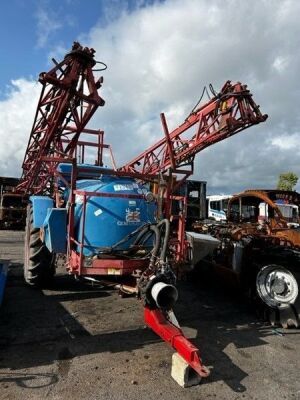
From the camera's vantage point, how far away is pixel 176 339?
170 inches

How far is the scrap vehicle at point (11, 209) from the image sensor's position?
18.2 meters

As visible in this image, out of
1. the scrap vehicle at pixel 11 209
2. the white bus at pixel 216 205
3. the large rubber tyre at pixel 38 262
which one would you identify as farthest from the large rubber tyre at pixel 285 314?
the white bus at pixel 216 205

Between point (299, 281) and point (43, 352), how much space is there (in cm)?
367

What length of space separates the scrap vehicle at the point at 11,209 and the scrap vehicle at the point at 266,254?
11.8 metres

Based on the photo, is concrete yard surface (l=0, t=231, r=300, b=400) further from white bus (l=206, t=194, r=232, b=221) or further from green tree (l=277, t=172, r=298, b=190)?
green tree (l=277, t=172, r=298, b=190)

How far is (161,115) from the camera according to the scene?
8531 mm

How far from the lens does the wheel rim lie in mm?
6016

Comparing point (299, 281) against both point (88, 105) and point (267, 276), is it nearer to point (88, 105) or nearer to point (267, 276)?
point (267, 276)

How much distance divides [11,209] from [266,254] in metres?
14.3

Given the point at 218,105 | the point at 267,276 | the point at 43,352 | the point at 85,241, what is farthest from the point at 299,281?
the point at 218,105

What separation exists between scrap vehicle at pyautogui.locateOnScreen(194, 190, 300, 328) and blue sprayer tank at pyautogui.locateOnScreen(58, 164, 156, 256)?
74.9 inches

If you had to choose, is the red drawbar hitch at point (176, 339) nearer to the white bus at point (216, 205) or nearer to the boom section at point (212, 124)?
the boom section at point (212, 124)

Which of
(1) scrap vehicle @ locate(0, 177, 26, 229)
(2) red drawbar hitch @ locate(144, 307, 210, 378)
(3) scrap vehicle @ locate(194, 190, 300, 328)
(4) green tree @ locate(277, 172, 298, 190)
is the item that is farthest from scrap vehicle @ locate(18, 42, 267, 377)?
(4) green tree @ locate(277, 172, 298, 190)

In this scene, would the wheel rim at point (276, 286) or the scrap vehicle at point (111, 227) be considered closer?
the scrap vehicle at point (111, 227)
